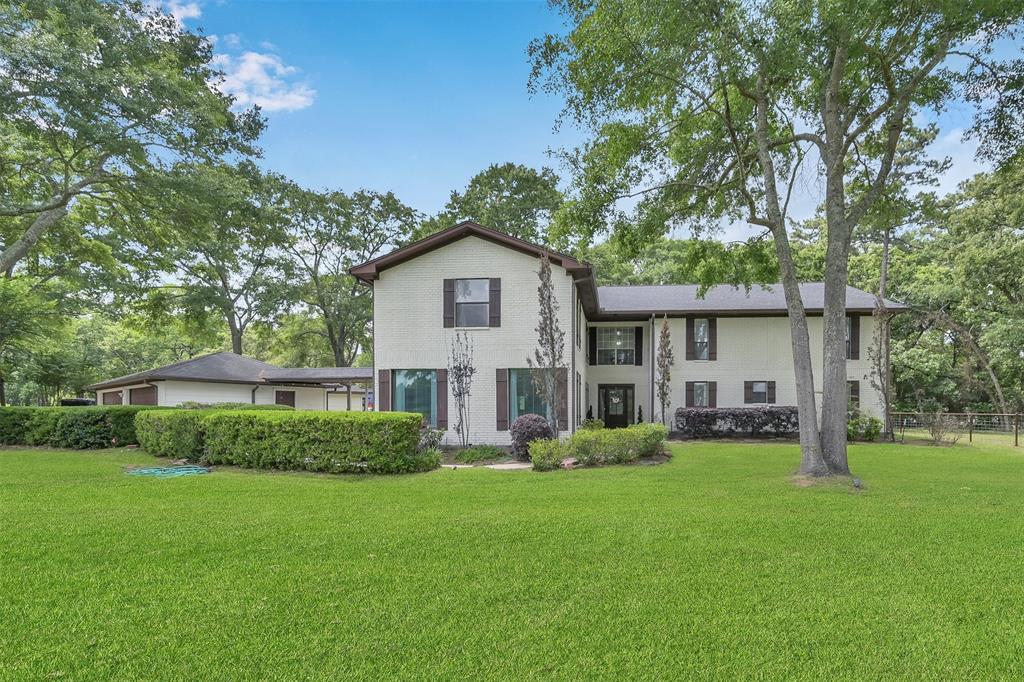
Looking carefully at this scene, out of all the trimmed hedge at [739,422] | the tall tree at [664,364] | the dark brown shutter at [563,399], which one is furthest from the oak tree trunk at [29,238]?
the trimmed hedge at [739,422]

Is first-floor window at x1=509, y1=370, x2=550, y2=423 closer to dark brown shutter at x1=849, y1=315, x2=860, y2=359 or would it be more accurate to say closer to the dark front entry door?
the dark front entry door

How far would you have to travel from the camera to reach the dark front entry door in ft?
66.0

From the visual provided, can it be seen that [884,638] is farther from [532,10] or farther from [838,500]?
[532,10]

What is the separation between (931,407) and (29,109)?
36.4 metres

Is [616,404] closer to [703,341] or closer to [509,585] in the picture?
[703,341]

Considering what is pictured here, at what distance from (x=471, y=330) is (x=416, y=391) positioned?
7.38ft

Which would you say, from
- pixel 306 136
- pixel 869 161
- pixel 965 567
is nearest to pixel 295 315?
pixel 306 136

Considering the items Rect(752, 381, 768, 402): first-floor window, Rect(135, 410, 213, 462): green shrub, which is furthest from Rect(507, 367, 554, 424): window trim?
Rect(752, 381, 768, 402): first-floor window

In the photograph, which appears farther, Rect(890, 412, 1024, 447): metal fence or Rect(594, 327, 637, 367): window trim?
Rect(594, 327, 637, 367): window trim

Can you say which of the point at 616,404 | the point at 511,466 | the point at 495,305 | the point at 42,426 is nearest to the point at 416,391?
the point at 495,305

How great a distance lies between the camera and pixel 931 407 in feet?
86.1

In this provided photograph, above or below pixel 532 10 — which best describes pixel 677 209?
below

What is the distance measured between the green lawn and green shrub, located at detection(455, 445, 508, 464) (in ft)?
14.2

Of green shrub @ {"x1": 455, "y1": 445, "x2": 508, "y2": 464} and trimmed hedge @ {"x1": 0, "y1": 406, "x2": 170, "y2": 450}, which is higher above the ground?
trimmed hedge @ {"x1": 0, "y1": 406, "x2": 170, "y2": 450}
